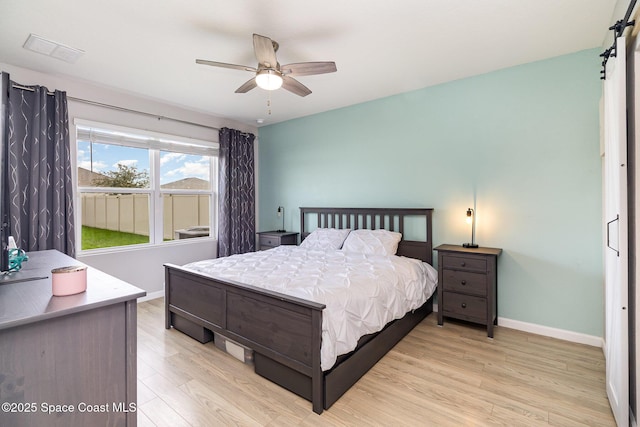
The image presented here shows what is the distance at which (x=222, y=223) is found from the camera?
466cm

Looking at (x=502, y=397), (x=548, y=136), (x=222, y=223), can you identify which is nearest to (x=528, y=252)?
(x=548, y=136)

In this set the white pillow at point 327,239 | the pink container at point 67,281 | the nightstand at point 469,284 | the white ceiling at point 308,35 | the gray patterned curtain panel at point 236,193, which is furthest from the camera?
the gray patterned curtain panel at point 236,193

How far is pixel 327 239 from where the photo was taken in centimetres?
389

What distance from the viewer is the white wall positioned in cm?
323

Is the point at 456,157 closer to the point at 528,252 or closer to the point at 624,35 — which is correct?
the point at 528,252

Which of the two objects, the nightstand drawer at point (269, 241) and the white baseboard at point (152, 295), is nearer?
the white baseboard at point (152, 295)

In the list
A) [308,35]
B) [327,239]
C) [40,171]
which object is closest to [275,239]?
[327,239]

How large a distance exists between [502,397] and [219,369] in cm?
200

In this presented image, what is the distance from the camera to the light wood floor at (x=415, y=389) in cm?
176

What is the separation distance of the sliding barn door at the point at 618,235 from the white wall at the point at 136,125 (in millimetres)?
4485

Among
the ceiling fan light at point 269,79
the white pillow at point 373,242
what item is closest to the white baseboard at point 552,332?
the white pillow at point 373,242

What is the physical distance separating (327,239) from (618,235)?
2771 millimetres

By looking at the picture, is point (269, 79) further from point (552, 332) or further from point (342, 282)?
point (552, 332)

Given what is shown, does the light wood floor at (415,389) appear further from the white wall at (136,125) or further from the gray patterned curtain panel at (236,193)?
the gray patterned curtain panel at (236,193)
